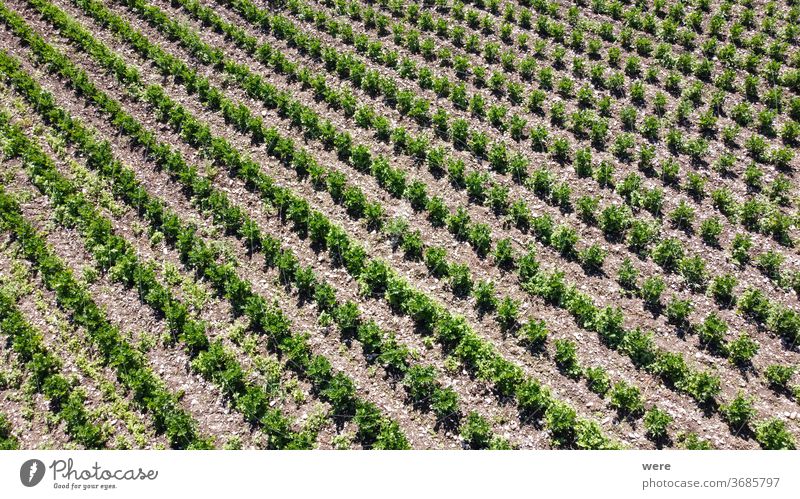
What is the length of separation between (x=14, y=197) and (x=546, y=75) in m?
14.4

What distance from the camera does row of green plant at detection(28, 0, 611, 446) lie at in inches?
471

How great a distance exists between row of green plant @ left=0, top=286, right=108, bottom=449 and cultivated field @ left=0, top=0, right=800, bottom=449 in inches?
2.1

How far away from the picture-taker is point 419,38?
20.3 metres

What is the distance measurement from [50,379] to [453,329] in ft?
26.5

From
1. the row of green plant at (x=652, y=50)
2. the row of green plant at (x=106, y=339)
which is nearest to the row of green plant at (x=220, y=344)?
the row of green plant at (x=106, y=339)

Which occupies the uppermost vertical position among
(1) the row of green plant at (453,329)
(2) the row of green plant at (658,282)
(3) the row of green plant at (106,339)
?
(2) the row of green plant at (658,282)

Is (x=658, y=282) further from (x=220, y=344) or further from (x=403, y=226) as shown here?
(x=220, y=344)

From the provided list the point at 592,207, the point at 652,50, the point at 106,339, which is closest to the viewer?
the point at 106,339

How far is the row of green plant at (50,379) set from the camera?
12.1 metres
